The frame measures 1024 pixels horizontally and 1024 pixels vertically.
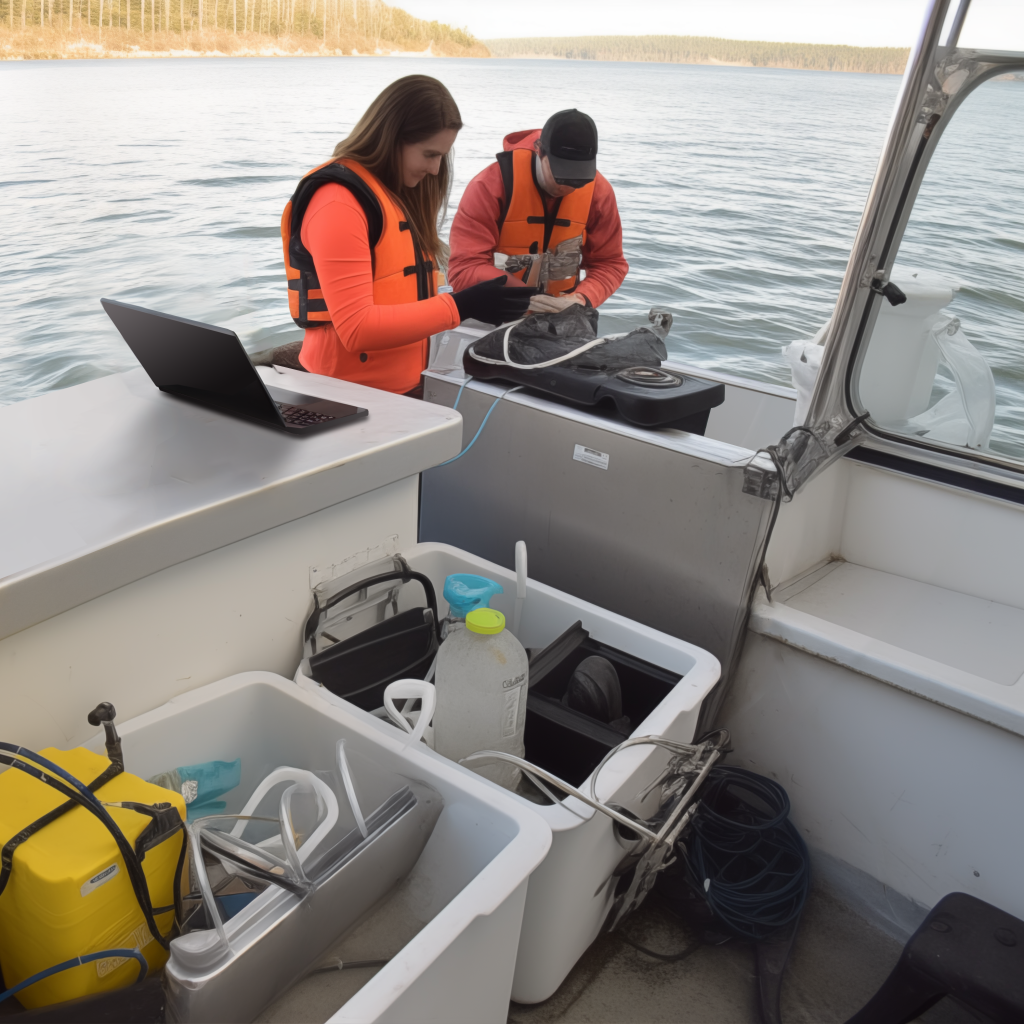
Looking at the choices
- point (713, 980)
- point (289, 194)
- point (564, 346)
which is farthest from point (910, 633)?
point (289, 194)

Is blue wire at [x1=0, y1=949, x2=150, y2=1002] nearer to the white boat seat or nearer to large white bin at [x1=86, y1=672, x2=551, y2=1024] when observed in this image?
large white bin at [x1=86, y1=672, x2=551, y2=1024]

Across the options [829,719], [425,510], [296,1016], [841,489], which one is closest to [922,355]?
[841,489]

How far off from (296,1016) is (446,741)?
0.39 metres

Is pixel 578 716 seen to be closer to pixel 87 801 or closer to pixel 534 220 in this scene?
pixel 87 801

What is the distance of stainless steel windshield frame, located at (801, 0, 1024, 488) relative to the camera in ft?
4.70

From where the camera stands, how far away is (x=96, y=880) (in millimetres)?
648

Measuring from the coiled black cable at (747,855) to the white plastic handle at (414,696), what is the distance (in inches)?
28.9

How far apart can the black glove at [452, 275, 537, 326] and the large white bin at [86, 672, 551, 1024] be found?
975mm

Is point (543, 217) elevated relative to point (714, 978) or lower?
elevated

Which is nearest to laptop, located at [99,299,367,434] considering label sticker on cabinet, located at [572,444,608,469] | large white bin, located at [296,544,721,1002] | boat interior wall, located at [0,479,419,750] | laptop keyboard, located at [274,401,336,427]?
laptop keyboard, located at [274,401,336,427]

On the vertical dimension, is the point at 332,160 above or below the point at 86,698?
above

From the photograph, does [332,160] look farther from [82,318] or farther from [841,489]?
[82,318]

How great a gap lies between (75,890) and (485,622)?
1.70 feet

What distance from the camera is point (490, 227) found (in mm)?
2186
